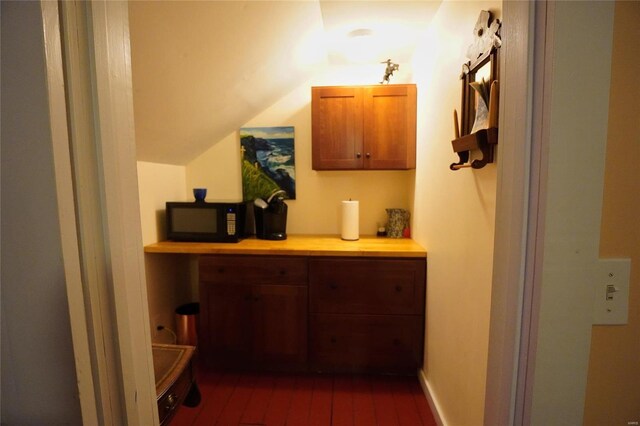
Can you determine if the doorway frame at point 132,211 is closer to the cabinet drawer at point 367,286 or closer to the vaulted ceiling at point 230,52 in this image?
the vaulted ceiling at point 230,52

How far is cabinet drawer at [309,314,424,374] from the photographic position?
179cm

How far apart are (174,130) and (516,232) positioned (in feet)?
6.09

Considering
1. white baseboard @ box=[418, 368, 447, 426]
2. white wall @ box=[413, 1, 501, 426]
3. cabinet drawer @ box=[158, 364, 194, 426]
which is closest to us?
cabinet drawer @ box=[158, 364, 194, 426]

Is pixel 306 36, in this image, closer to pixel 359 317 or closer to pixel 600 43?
pixel 600 43

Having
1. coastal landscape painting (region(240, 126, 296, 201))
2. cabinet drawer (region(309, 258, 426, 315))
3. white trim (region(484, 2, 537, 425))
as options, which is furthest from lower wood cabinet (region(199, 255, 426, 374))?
white trim (region(484, 2, 537, 425))

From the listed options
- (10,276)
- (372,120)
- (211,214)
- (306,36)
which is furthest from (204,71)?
(10,276)

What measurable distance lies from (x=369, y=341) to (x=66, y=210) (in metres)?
1.81

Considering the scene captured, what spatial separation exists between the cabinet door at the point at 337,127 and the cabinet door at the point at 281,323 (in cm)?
96

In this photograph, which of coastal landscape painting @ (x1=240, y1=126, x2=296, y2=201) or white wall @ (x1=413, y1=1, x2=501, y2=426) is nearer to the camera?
white wall @ (x1=413, y1=1, x2=501, y2=426)

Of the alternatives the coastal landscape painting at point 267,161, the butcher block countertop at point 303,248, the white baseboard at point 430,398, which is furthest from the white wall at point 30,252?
the coastal landscape painting at point 267,161

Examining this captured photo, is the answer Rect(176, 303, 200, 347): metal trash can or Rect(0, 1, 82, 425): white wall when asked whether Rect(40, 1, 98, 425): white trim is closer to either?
Rect(0, 1, 82, 425): white wall

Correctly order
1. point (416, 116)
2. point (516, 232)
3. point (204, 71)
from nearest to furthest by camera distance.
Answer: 1. point (516, 232)
2. point (204, 71)
3. point (416, 116)

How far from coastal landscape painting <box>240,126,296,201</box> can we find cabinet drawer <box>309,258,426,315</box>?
0.84m

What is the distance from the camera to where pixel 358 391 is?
1766mm
